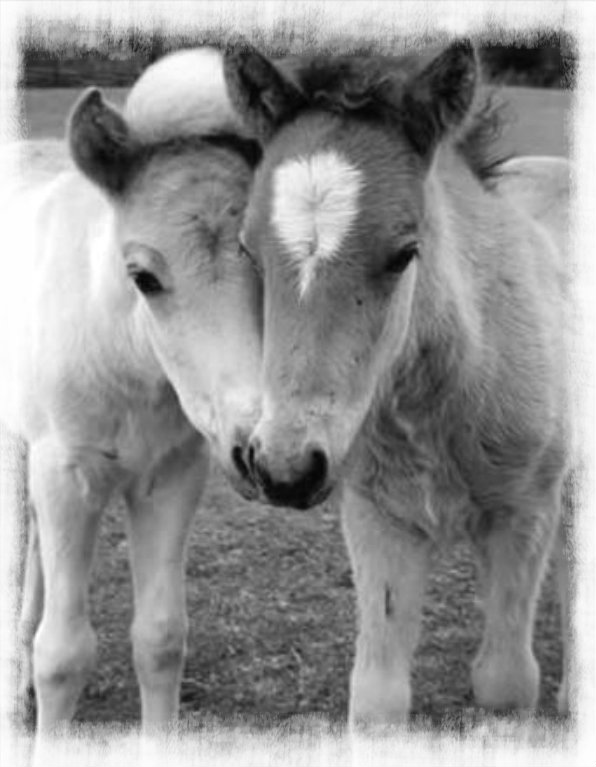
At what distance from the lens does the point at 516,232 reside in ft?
16.9

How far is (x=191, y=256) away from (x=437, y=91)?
32.4 inches

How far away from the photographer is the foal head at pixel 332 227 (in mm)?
4016

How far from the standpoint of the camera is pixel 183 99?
15.5ft

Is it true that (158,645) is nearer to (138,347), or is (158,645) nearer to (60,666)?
(60,666)

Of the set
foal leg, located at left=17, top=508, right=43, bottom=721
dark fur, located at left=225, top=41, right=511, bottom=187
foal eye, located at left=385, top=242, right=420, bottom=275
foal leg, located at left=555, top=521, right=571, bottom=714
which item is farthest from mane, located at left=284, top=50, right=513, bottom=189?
foal leg, located at left=17, top=508, right=43, bottom=721

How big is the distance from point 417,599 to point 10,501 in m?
1.57

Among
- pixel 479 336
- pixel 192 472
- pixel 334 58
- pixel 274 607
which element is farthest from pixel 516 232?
pixel 274 607

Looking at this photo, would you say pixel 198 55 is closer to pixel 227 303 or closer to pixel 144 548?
pixel 227 303

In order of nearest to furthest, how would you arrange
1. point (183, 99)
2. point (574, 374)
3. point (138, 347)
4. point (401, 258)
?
point (401, 258)
point (183, 99)
point (138, 347)
point (574, 374)

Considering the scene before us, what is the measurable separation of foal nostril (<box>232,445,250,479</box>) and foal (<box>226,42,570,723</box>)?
28 cm

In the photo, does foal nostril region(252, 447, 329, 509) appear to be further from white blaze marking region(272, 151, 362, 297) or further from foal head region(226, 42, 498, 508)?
white blaze marking region(272, 151, 362, 297)

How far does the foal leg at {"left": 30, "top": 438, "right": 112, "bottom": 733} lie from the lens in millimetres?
5203

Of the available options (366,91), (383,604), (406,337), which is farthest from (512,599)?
(366,91)

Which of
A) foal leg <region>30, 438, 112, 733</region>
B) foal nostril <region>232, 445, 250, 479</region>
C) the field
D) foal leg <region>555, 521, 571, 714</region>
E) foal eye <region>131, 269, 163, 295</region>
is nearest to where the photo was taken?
foal nostril <region>232, 445, 250, 479</region>
